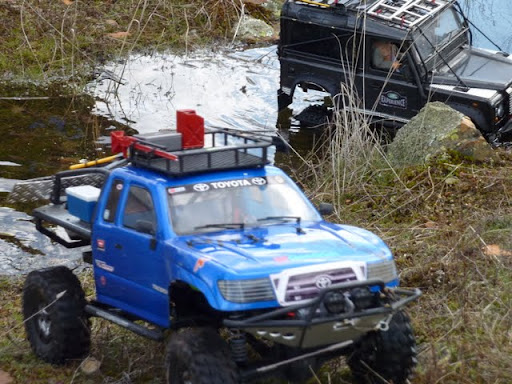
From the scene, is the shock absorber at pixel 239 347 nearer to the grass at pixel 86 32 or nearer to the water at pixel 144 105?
the water at pixel 144 105

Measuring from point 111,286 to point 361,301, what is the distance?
6.91 feet

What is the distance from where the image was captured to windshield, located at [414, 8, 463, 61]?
13.7 metres

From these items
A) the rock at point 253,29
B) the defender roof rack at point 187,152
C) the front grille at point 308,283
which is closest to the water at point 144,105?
the rock at point 253,29

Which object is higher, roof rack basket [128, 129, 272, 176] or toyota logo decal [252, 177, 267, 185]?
roof rack basket [128, 129, 272, 176]

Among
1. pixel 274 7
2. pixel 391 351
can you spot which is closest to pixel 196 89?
pixel 274 7

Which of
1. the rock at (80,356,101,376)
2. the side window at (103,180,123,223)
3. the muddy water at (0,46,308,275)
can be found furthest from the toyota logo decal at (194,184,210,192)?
the muddy water at (0,46,308,275)

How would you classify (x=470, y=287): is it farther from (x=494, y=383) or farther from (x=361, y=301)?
(x=361, y=301)

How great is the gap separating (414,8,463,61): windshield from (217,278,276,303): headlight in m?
8.59

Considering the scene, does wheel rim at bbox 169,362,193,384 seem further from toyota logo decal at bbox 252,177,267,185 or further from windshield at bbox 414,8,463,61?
windshield at bbox 414,8,463,61

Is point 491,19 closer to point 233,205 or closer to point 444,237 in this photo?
point 444,237

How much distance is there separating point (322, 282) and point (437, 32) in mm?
8977

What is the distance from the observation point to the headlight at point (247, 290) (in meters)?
5.68

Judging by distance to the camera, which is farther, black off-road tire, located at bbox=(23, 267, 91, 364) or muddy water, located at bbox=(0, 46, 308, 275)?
muddy water, located at bbox=(0, 46, 308, 275)

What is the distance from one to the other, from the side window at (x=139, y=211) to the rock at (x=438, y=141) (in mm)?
5337
